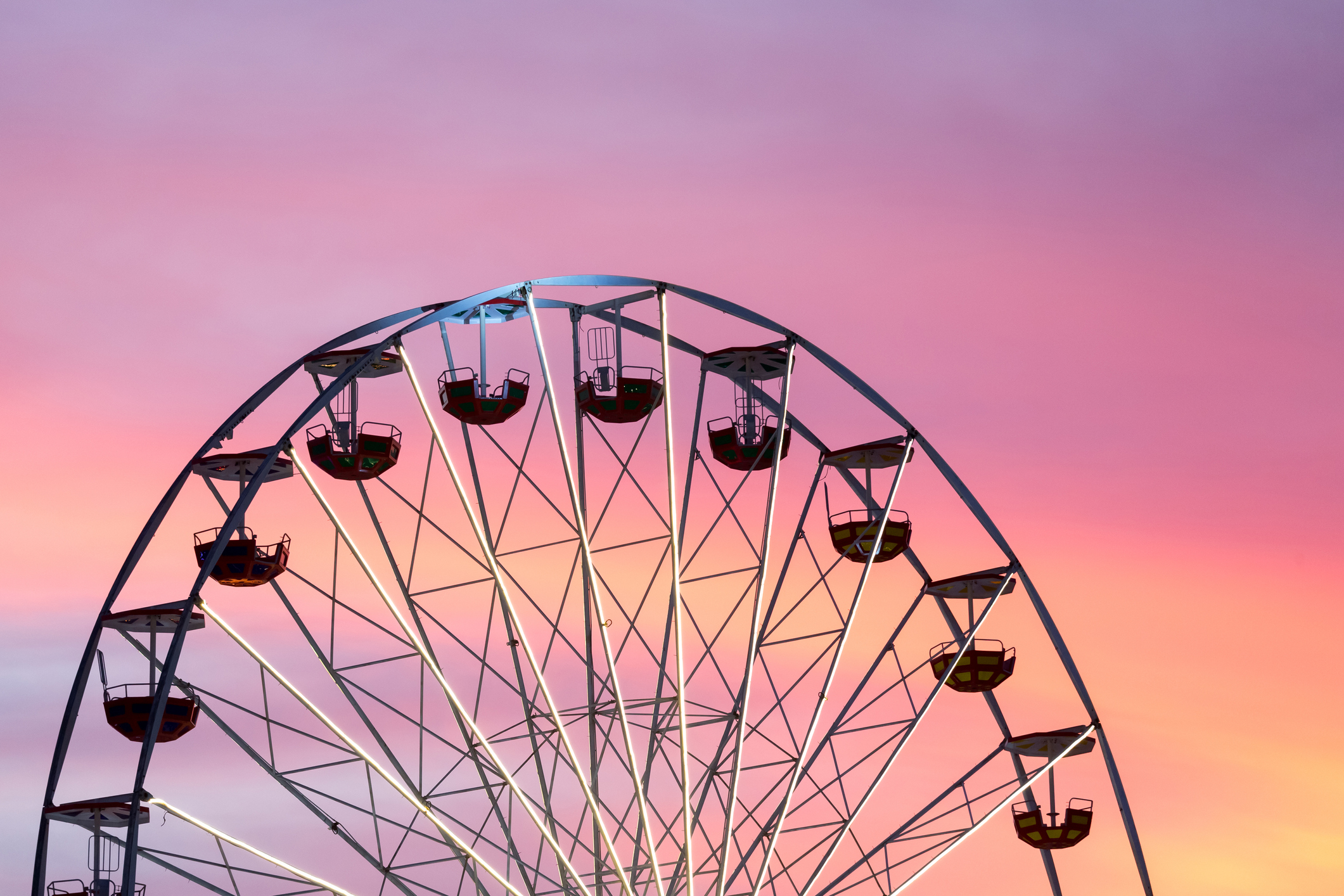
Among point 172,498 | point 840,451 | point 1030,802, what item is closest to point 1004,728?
point 1030,802

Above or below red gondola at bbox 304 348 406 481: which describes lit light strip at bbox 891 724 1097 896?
below

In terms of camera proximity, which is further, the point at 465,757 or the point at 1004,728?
the point at 1004,728

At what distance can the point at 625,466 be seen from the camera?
31781 mm

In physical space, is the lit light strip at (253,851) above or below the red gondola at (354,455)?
below

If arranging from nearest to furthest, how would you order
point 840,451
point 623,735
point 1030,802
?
point 623,735
point 840,451
point 1030,802

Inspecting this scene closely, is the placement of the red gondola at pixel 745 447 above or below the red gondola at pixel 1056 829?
above

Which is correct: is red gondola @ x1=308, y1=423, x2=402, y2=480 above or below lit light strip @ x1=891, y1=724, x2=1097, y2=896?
above

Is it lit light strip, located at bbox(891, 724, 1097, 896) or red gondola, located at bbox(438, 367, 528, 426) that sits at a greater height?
red gondola, located at bbox(438, 367, 528, 426)

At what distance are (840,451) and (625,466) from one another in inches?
176

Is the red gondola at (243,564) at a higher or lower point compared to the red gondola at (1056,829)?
higher

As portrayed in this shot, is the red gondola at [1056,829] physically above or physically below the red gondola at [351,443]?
below

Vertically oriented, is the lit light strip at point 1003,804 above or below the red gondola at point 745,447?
below

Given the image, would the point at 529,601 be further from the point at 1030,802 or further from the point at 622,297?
the point at 1030,802

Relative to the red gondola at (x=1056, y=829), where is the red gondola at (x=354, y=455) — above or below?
above
